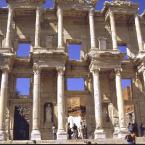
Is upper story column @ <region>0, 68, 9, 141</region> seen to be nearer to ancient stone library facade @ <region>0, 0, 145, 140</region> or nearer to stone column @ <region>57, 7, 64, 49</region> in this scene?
ancient stone library facade @ <region>0, 0, 145, 140</region>

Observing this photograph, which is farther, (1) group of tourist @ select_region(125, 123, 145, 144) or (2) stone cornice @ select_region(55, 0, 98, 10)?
(2) stone cornice @ select_region(55, 0, 98, 10)

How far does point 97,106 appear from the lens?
22672 mm

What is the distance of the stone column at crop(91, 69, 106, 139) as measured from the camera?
22031 millimetres

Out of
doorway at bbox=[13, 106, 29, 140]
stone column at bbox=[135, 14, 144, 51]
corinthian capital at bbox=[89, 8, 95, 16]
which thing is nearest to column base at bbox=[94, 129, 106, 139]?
doorway at bbox=[13, 106, 29, 140]

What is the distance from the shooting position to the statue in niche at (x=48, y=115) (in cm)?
2398

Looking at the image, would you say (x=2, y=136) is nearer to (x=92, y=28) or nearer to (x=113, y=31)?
(x=92, y=28)

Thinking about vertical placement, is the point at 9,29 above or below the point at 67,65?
above

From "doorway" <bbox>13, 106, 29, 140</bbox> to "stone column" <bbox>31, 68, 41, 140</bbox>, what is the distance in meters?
2.36

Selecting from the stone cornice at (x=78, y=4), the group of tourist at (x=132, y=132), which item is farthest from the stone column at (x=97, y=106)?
the stone cornice at (x=78, y=4)

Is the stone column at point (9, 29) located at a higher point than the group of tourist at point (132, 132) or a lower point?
higher

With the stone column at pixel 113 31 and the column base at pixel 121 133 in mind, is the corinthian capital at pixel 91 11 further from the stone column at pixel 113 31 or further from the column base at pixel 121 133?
the column base at pixel 121 133

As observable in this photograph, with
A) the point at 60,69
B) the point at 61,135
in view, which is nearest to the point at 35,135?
the point at 61,135

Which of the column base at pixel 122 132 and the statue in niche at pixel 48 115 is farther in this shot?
the statue in niche at pixel 48 115

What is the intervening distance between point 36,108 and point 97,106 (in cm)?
425
